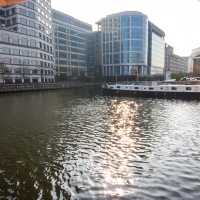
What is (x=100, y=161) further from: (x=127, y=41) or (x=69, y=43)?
(x=69, y=43)

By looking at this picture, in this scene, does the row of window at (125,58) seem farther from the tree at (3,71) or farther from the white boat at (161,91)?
the tree at (3,71)

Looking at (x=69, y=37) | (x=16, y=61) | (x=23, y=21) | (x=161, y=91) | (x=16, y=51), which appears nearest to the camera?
(x=161, y=91)

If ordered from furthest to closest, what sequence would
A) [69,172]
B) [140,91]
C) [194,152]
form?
[140,91] → [194,152] → [69,172]

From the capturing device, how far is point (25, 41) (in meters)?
92.2

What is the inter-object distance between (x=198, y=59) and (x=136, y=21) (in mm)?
57695

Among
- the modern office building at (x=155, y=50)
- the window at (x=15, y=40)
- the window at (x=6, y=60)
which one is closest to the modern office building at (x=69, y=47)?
the window at (x=15, y=40)

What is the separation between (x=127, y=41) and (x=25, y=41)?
7376 cm

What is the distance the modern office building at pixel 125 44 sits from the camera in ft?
437

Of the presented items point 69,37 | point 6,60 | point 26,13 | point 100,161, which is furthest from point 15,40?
point 100,161

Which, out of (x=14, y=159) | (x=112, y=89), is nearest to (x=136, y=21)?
(x=112, y=89)

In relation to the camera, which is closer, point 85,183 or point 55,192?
point 55,192

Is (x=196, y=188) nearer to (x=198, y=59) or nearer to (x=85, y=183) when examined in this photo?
(x=85, y=183)

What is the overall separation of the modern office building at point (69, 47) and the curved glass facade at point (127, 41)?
83.4 ft

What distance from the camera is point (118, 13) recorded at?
13562cm
